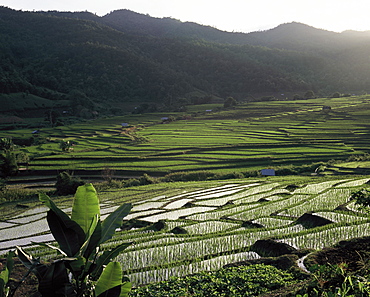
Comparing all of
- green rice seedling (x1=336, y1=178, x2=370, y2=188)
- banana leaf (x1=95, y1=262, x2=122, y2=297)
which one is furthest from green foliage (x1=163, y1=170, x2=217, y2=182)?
banana leaf (x1=95, y1=262, x2=122, y2=297)

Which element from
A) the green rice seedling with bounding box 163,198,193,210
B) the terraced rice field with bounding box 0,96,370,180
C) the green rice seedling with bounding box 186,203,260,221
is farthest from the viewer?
the terraced rice field with bounding box 0,96,370,180

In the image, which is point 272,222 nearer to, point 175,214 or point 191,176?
point 175,214

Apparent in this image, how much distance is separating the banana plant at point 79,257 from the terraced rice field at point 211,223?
437cm

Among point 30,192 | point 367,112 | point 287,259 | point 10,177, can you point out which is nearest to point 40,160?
point 10,177

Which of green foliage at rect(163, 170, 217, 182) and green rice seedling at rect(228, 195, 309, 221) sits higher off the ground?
green rice seedling at rect(228, 195, 309, 221)

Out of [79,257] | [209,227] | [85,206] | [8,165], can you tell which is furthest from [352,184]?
[8,165]

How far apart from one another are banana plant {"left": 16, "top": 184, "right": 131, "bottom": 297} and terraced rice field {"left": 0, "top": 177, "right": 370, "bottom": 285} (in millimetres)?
4373

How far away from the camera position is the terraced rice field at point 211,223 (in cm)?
1065

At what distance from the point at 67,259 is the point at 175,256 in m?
6.88

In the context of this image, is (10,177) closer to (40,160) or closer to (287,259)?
(40,160)

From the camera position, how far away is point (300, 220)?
14.3 metres

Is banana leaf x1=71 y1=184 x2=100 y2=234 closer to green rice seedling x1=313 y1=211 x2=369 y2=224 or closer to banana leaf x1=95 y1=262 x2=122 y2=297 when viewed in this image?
banana leaf x1=95 y1=262 x2=122 y2=297

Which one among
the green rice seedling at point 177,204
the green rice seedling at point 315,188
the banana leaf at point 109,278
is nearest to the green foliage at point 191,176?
the green rice seedling at point 177,204

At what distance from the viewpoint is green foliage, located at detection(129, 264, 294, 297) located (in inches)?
287
